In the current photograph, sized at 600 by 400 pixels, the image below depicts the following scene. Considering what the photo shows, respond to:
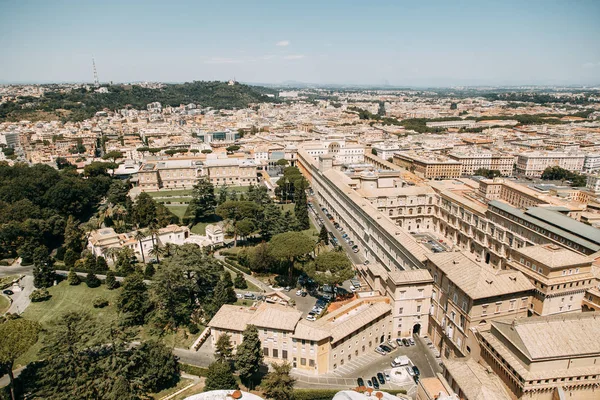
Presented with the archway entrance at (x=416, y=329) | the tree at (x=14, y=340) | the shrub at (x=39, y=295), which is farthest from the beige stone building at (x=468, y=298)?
the shrub at (x=39, y=295)

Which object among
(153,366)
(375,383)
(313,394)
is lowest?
(375,383)

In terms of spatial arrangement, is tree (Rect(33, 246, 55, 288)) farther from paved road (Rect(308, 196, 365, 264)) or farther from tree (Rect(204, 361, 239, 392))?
paved road (Rect(308, 196, 365, 264))

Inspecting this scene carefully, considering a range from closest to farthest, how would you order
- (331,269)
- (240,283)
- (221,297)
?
(221,297) < (331,269) < (240,283)

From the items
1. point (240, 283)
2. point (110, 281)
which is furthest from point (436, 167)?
point (110, 281)

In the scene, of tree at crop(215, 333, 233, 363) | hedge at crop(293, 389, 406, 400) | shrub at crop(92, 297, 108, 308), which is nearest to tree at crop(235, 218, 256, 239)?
shrub at crop(92, 297, 108, 308)

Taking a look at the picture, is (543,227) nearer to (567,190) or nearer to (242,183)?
(567,190)

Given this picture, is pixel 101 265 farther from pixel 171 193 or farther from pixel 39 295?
pixel 171 193
